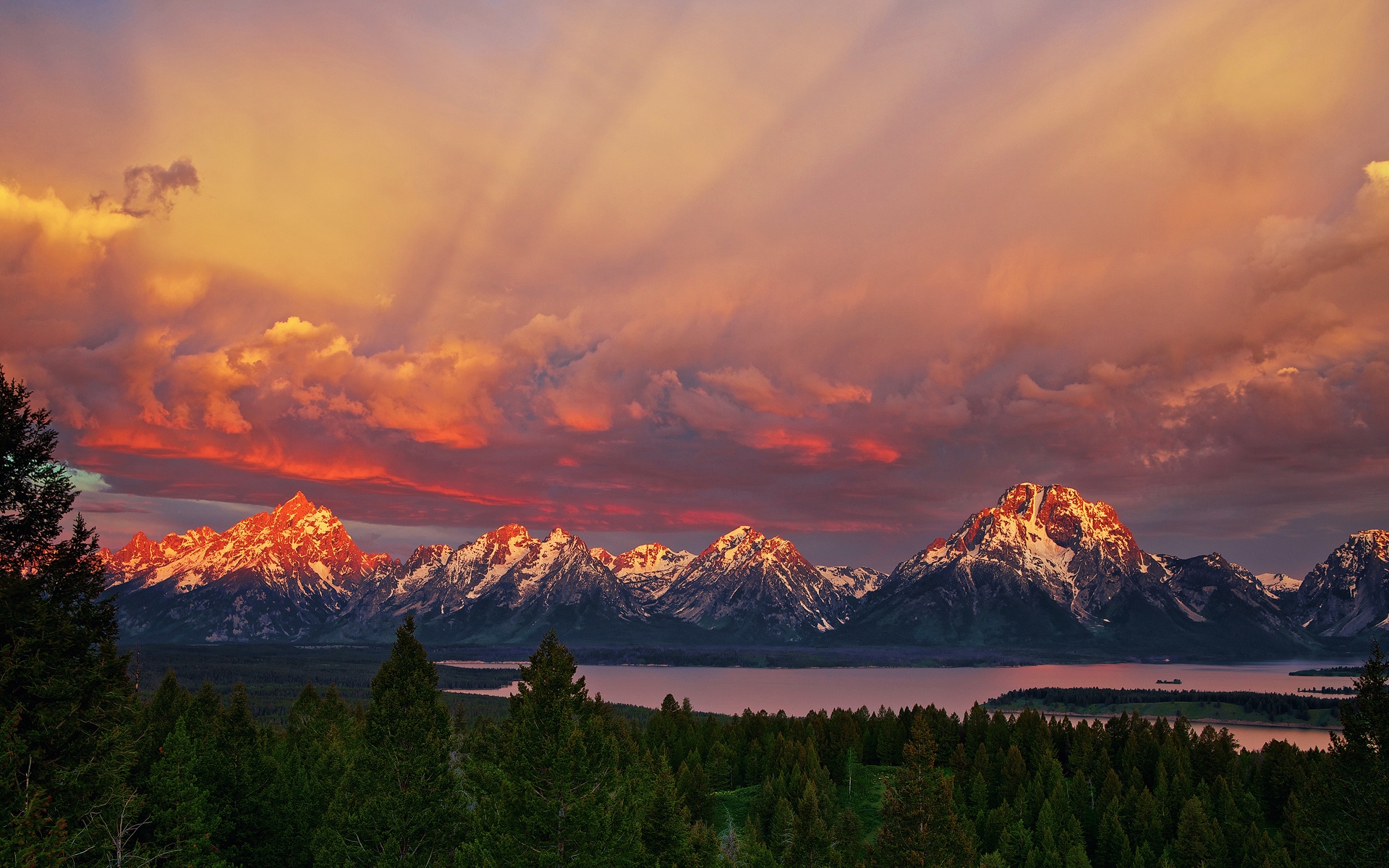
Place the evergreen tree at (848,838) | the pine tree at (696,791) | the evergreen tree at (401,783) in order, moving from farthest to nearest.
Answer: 1. the pine tree at (696,791)
2. the evergreen tree at (848,838)
3. the evergreen tree at (401,783)

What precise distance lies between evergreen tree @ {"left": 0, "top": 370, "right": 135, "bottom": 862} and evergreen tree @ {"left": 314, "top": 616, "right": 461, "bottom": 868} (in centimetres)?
1141

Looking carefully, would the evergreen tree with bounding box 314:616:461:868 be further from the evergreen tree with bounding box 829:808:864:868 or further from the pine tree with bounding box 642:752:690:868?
→ the evergreen tree with bounding box 829:808:864:868

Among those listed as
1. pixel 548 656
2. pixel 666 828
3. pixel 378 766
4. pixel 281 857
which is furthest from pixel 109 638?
pixel 666 828

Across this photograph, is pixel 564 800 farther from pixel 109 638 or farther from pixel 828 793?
pixel 828 793

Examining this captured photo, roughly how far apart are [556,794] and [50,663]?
64.4 feet

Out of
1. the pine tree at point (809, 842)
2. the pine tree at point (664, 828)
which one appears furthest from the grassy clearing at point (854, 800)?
the pine tree at point (664, 828)

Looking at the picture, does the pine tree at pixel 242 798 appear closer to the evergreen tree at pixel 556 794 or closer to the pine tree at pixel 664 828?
the pine tree at pixel 664 828

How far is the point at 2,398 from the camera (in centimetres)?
3247

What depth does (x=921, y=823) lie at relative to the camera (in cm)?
4816

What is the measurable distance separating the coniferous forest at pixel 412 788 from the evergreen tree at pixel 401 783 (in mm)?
107

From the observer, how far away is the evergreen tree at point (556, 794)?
38.1m

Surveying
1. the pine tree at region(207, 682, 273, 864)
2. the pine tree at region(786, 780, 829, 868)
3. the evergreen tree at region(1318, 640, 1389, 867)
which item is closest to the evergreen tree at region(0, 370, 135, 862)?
the pine tree at region(207, 682, 273, 864)

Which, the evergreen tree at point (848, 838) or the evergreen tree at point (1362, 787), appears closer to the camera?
the evergreen tree at point (1362, 787)

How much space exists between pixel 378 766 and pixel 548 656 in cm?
960
